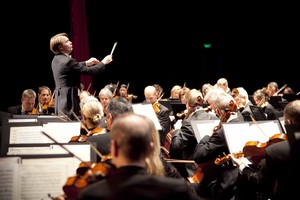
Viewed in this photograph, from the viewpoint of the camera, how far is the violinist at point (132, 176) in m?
1.71

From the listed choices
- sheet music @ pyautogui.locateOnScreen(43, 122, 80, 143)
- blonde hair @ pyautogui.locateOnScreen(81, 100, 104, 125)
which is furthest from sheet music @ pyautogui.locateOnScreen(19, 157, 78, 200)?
sheet music @ pyautogui.locateOnScreen(43, 122, 80, 143)

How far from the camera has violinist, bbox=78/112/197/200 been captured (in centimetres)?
171

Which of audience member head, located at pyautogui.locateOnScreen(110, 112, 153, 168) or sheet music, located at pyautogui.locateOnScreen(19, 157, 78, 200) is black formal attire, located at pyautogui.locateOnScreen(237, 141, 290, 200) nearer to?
audience member head, located at pyautogui.locateOnScreen(110, 112, 153, 168)

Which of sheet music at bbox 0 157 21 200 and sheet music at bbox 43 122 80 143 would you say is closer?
sheet music at bbox 0 157 21 200

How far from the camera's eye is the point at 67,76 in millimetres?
4797

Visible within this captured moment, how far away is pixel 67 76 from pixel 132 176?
10.6ft

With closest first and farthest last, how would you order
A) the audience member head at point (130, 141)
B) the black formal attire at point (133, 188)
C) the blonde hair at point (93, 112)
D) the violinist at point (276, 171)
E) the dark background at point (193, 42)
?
the black formal attire at point (133, 188) → the audience member head at point (130, 141) → the violinist at point (276, 171) → the blonde hair at point (93, 112) → the dark background at point (193, 42)

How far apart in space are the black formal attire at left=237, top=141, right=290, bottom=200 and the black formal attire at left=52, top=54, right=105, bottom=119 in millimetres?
2184

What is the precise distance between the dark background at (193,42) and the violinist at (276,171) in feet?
28.2

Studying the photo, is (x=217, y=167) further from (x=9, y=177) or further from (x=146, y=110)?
(x=9, y=177)

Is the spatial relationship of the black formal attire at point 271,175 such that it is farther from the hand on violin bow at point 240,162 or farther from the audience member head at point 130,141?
the audience member head at point 130,141

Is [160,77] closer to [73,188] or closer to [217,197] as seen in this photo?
[217,197]

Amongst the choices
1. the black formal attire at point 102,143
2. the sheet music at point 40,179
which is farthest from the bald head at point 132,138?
the black formal attire at point 102,143

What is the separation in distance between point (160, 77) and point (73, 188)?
35.3 ft
